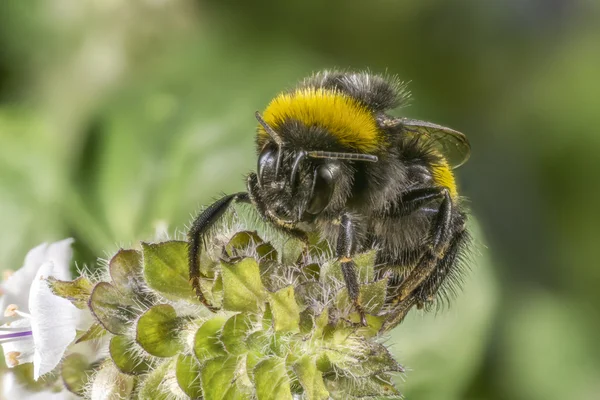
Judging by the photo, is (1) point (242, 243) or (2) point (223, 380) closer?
(2) point (223, 380)

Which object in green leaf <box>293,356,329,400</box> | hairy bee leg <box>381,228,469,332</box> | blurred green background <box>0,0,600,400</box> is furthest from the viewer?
blurred green background <box>0,0,600,400</box>

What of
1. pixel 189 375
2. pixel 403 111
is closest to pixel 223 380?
pixel 189 375

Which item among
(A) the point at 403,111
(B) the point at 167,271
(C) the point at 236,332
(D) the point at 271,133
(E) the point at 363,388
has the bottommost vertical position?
(E) the point at 363,388

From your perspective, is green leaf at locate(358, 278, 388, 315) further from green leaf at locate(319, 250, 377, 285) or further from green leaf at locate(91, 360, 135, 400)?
green leaf at locate(91, 360, 135, 400)

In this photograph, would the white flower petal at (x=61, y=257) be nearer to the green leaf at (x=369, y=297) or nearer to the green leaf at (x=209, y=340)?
the green leaf at (x=209, y=340)

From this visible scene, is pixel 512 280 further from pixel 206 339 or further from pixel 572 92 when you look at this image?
pixel 206 339

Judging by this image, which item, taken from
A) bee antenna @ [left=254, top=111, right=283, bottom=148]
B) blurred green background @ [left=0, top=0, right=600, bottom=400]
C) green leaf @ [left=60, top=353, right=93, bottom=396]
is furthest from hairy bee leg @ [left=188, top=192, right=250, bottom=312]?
blurred green background @ [left=0, top=0, right=600, bottom=400]

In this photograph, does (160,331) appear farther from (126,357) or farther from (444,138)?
(444,138)
